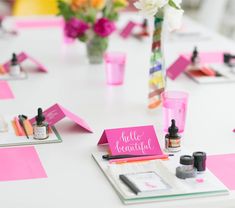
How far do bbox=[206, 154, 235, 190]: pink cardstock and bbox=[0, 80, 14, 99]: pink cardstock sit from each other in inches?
36.0

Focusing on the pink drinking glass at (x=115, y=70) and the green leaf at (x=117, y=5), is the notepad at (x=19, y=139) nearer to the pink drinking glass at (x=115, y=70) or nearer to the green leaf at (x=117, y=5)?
the pink drinking glass at (x=115, y=70)

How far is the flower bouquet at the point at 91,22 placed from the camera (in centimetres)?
297

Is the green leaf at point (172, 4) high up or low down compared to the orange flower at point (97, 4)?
up

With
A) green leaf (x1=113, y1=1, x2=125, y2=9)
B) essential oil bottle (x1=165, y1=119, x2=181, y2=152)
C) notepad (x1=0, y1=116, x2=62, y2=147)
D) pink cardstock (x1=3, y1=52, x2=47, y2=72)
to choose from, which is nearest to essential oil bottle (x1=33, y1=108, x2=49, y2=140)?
notepad (x1=0, y1=116, x2=62, y2=147)

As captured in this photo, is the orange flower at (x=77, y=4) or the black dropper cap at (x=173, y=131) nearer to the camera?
the black dropper cap at (x=173, y=131)

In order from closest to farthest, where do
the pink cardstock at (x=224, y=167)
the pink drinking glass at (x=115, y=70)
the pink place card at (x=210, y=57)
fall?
the pink cardstock at (x=224, y=167), the pink drinking glass at (x=115, y=70), the pink place card at (x=210, y=57)

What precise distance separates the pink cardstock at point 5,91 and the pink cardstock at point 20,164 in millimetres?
566

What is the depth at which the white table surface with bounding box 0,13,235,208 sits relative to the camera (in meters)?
1.73

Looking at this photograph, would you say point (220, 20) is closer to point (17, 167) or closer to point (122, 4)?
point (122, 4)

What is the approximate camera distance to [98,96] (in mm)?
2615

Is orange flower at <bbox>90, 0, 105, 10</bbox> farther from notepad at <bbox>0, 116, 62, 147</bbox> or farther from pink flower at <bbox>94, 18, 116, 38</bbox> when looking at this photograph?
notepad at <bbox>0, 116, 62, 147</bbox>

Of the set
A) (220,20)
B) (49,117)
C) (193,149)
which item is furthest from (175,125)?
(220,20)

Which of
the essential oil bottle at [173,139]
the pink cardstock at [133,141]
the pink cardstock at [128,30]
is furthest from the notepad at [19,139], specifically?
the pink cardstock at [128,30]

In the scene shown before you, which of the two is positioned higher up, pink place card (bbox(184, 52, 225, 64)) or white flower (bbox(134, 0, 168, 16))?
white flower (bbox(134, 0, 168, 16))
